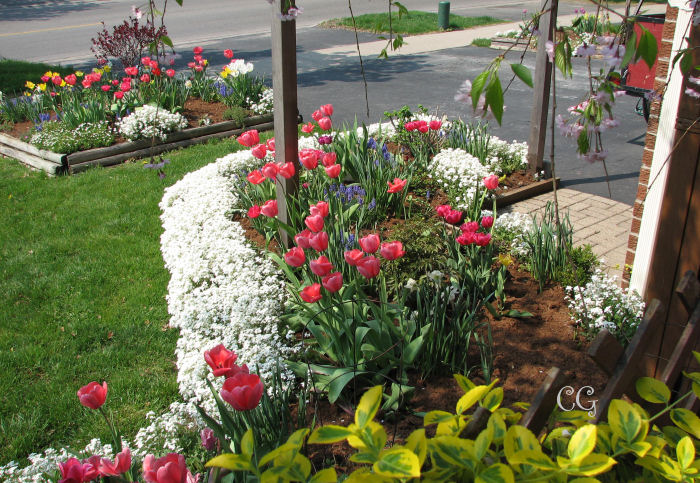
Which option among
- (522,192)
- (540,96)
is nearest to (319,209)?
(522,192)

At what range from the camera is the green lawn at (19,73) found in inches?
369

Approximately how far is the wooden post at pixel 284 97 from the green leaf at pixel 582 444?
2858 millimetres

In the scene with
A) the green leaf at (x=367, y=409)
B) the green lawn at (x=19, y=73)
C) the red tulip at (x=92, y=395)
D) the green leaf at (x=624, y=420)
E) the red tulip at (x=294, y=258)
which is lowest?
the red tulip at (x=92, y=395)

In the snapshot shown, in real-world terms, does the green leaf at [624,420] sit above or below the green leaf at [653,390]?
above

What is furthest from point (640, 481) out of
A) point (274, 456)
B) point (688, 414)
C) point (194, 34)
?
point (194, 34)

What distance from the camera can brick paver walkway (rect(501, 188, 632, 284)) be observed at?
4609 millimetres

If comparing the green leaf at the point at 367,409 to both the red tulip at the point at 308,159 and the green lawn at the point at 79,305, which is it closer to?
the green lawn at the point at 79,305

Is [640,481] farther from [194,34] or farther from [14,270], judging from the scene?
[194,34]

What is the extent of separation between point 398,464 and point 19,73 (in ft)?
36.8

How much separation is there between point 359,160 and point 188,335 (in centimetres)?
205

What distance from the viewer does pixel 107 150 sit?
669cm

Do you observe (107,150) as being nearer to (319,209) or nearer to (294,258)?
(319,209)

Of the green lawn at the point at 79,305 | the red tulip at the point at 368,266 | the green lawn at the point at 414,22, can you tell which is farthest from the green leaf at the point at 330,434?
the green lawn at the point at 414,22

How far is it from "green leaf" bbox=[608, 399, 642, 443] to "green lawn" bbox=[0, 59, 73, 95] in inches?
378
